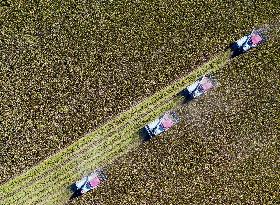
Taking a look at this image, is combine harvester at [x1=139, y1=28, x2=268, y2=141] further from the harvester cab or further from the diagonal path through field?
the diagonal path through field

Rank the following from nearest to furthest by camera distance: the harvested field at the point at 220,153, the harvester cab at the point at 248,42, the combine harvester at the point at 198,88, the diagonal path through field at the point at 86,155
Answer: the diagonal path through field at the point at 86,155 < the combine harvester at the point at 198,88 < the harvested field at the point at 220,153 < the harvester cab at the point at 248,42

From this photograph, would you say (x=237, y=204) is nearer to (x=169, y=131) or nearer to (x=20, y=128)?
(x=169, y=131)

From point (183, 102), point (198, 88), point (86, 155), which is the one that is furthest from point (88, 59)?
point (198, 88)

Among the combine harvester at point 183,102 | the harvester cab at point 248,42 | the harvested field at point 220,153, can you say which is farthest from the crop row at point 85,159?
the harvester cab at point 248,42

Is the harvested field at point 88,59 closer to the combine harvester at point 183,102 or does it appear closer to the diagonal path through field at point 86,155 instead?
the diagonal path through field at point 86,155

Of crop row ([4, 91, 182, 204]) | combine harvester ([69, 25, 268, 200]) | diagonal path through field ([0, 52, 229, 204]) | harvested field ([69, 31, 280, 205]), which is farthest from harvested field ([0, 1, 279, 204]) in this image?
crop row ([4, 91, 182, 204])

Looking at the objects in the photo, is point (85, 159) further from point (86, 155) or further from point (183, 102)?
point (183, 102)

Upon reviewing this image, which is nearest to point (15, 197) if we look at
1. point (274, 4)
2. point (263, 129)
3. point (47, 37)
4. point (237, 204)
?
point (47, 37)
